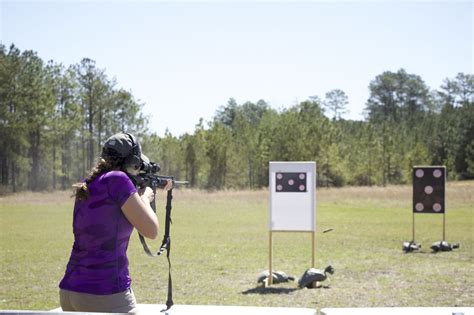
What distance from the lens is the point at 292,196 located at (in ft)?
33.9

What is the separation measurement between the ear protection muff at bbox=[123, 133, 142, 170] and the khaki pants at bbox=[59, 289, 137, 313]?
2.23 feet

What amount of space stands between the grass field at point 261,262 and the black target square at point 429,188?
105cm

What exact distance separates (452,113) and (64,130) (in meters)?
44.7

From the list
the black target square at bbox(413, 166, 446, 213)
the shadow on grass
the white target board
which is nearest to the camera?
the shadow on grass

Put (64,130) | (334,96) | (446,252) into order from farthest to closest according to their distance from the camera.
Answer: (334,96), (64,130), (446,252)

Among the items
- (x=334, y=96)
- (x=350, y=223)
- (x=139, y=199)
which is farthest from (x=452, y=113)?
(x=139, y=199)

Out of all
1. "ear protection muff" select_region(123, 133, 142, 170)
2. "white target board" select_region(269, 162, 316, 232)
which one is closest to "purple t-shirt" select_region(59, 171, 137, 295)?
"ear protection muff" select_region(123, 133, 142, 170)

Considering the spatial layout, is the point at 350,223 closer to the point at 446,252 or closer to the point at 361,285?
the point at 446,252

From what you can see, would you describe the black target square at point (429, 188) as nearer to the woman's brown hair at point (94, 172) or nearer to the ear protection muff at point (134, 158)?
the ear protection muff at point (134, 158)

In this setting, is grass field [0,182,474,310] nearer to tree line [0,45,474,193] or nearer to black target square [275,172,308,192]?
black target square [275,172,308,192]

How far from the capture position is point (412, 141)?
66375mm

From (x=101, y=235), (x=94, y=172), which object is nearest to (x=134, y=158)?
(x=94, y=172)

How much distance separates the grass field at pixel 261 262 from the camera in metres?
8.70

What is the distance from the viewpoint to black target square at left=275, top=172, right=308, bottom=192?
33.9 ft
